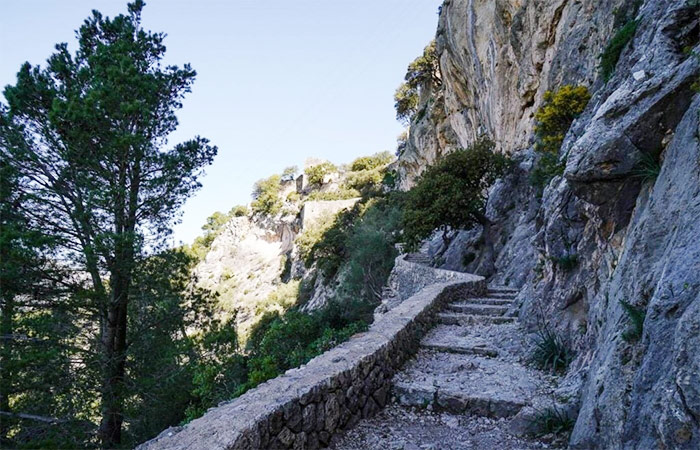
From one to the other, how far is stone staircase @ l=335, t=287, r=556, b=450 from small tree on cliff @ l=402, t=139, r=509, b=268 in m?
8.11

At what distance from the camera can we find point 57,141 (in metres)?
9.35

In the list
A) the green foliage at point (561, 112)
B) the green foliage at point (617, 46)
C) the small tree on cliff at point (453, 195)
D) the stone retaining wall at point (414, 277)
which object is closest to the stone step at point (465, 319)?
the stone retaining wall at point (414, 277)

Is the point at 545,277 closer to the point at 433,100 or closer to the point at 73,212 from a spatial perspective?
the point at 73,212

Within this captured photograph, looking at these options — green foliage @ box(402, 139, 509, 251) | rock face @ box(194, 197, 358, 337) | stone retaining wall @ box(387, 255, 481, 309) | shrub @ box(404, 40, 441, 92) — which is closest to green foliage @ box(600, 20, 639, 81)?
stone retaining wall @ box(387, 255, 481, 309)

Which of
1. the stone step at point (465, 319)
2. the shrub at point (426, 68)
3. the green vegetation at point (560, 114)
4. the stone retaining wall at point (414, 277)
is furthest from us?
the shrub at point (426, 68)

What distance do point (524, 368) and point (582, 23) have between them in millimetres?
13180

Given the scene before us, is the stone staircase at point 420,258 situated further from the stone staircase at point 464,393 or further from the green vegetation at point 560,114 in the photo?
the stone staircase at point 464,393

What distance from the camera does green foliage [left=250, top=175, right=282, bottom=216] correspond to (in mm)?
49281

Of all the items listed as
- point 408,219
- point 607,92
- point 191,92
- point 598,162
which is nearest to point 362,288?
point 408,219

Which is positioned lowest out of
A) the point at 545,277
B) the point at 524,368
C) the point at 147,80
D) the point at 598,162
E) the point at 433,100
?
the point at 524,368

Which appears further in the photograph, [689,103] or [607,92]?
[607,92]

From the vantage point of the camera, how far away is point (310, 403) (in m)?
3.31

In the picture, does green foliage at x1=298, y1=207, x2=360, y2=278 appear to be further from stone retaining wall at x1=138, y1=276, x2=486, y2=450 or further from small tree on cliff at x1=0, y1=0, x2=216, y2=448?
stone retaining wall at x1=138, y1=276, x2=486, y2=450

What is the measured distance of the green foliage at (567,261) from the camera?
560 cm
